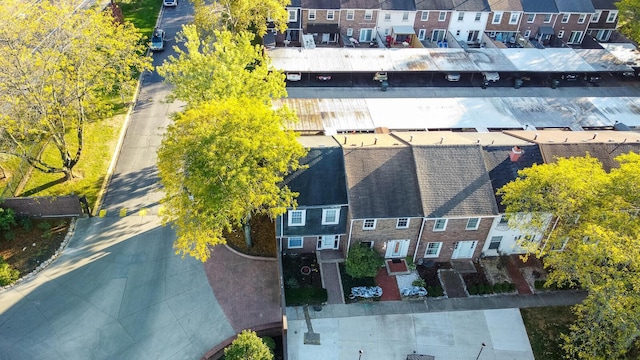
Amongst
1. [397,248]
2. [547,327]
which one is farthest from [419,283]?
[547,327]

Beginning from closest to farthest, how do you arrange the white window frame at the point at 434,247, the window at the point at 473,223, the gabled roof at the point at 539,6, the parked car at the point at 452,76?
1. the window at the point at 473,223
2. the white window frame at the point at 434,247
3. the parked car at the point at 452,76
4. the gabled roof at the point at 539,6

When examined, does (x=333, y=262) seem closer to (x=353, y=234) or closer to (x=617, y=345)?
(x=353, y=234)

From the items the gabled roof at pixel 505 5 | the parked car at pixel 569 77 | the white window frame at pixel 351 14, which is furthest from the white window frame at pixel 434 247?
the gabled roof at pixel 505 5

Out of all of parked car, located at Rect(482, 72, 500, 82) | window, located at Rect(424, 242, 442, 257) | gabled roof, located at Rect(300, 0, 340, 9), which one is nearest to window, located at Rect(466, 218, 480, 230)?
window, located at Rect(424, 242, 442, 257)

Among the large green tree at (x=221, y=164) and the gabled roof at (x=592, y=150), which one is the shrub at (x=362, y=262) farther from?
the gabled roof at (x=592, y=150)

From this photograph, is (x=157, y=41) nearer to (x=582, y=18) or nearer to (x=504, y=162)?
(x=504, y=162)

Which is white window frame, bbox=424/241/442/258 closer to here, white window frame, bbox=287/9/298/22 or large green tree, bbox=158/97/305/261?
large green tree, bbox=158/97/305/261

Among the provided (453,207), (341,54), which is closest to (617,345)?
(453,207)
